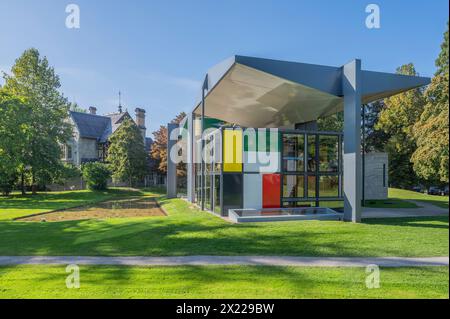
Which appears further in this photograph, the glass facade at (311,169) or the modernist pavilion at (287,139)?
the glass facade at (311,169)

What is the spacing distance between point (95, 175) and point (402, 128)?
36.3 meters

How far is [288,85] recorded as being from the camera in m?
14.7

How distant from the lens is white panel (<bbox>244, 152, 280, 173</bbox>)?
16.7 m

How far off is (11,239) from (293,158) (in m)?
13.1

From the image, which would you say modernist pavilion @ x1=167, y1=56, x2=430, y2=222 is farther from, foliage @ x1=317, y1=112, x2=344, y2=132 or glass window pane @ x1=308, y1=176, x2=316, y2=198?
foliage @ x1=317, y1=112, x2=344, y2=132

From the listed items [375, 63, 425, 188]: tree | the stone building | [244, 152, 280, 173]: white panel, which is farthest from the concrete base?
the stone building

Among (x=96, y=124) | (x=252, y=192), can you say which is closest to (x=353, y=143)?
(x=252, y=192)

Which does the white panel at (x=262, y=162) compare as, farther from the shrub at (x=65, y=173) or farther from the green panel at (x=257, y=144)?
the shrub at (x=65, y=173)

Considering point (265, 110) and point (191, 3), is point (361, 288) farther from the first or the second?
point (265, 110)

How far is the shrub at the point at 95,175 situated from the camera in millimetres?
38719

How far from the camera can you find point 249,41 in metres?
12.3

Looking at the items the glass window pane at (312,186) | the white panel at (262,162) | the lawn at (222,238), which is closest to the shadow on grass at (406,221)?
the lawn at (222,238)

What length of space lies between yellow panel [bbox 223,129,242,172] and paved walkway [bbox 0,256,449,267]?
8.68 metres

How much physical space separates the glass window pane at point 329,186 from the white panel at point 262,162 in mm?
2729
